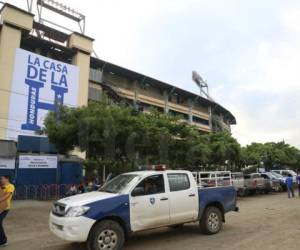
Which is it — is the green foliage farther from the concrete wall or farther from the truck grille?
the concrete wall

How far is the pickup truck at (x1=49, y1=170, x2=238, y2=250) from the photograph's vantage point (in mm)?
7133

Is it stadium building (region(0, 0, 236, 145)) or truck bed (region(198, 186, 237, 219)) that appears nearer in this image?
truck bed (region(198, 186, 237, 219))

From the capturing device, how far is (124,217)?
7648 millimetres

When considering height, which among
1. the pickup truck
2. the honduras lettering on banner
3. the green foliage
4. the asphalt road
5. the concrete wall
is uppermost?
the concrete wall

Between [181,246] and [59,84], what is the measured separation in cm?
2955

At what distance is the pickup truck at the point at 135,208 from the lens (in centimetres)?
713

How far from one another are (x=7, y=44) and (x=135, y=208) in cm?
2850

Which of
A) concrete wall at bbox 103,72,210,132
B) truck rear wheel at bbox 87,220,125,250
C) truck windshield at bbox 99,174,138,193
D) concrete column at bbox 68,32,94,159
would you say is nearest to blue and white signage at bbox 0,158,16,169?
concrete column at bbox 68,32,94,159

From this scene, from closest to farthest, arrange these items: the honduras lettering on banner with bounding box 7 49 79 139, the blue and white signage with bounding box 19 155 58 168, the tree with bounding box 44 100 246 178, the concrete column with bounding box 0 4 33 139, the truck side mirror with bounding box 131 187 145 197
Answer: the truck side mirror with bounding box 131 187 145 197 < the tree with bounding box 44 100 246 178 < the blue and white signage with bounding box 19 155 58 168 < the concrete column with bounding box 0 4 33 139 < the honduras lettering on banner with bounding box 7 49 79 139

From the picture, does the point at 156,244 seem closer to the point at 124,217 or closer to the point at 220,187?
the point at 124,217

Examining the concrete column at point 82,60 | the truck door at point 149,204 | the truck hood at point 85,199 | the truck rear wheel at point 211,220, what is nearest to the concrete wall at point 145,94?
the concrete column at point 82,60

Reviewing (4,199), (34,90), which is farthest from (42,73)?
(4,199)

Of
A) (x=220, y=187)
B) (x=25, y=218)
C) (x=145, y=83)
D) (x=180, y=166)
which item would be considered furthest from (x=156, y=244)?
(x=145, y=83)

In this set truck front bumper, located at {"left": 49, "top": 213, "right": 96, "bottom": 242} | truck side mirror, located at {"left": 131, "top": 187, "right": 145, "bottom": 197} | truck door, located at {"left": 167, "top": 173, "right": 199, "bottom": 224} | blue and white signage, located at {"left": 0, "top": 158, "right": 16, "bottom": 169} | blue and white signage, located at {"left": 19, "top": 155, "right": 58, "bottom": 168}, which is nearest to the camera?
truck front bumper, located at {"left": 49, "top": 213, "right": 96, "bottom": 242}
